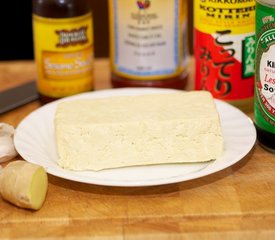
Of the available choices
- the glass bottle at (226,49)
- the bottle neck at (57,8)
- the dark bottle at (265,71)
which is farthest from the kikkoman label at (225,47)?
the bottle neck at (57,8)

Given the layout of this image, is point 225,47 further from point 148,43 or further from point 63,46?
point 63,46

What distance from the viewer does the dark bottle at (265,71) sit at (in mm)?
1156

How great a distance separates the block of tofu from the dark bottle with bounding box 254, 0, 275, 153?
84 mm

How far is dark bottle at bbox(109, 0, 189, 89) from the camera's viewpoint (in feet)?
4.55

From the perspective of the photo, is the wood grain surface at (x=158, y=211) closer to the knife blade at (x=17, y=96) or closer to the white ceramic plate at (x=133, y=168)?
the white ceramic plate at (x=133, y=168)

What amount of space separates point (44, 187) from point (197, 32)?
1.38ft

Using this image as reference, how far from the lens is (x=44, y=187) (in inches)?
43.3

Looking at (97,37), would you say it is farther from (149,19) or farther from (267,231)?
(267,231)

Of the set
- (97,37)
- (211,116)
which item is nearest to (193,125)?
(211,116)

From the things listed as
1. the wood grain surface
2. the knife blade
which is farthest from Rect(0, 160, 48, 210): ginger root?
the knife blade

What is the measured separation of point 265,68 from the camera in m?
1.19

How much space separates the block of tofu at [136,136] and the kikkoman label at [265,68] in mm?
83

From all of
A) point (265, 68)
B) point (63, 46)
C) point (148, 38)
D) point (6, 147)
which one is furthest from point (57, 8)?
point (265, 68)

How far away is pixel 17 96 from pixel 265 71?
0.50 metres
